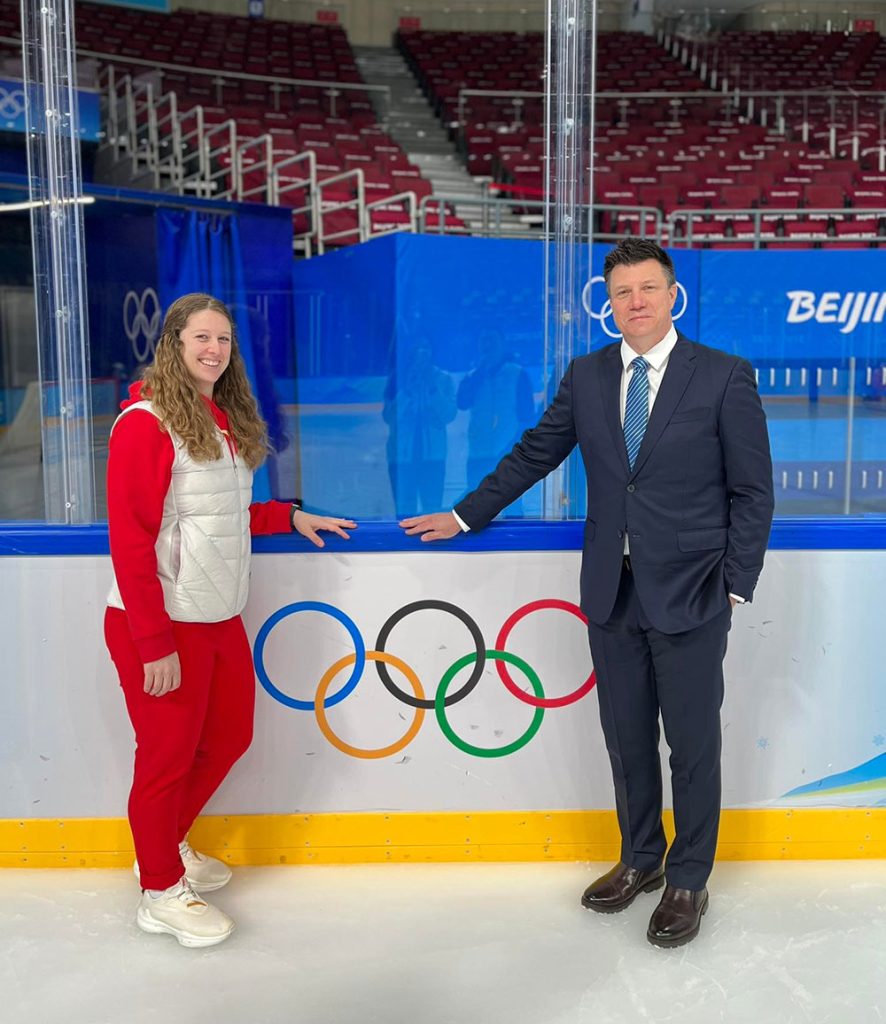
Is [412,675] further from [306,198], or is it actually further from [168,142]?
[168,142]

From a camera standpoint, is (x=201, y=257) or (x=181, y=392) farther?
(x=201, y=257)

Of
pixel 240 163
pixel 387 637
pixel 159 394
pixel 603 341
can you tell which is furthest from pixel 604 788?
pixel 240 163

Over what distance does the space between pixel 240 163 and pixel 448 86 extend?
13.2 feet

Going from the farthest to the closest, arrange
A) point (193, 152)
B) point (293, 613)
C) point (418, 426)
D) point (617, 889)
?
point (193, 152) → point (418, 426) → point (293, 613) → point (617, 889)

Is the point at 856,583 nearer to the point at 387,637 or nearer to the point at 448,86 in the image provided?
the point at 387,637

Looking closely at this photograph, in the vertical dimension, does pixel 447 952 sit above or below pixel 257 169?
below

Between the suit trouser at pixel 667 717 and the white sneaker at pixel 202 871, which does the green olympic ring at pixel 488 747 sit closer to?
the suit trouser at pixel 667 717

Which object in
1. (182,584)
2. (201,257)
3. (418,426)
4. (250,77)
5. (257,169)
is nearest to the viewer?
(182,584)

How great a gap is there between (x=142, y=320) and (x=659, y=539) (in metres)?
5.05

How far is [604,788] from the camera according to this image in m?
2.46

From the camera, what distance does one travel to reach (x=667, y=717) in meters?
2.10

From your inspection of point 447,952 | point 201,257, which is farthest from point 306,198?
point 447,952

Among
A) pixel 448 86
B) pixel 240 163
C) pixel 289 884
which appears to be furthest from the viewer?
pixel 448 86

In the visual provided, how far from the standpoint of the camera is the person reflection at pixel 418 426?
4.40 meters
